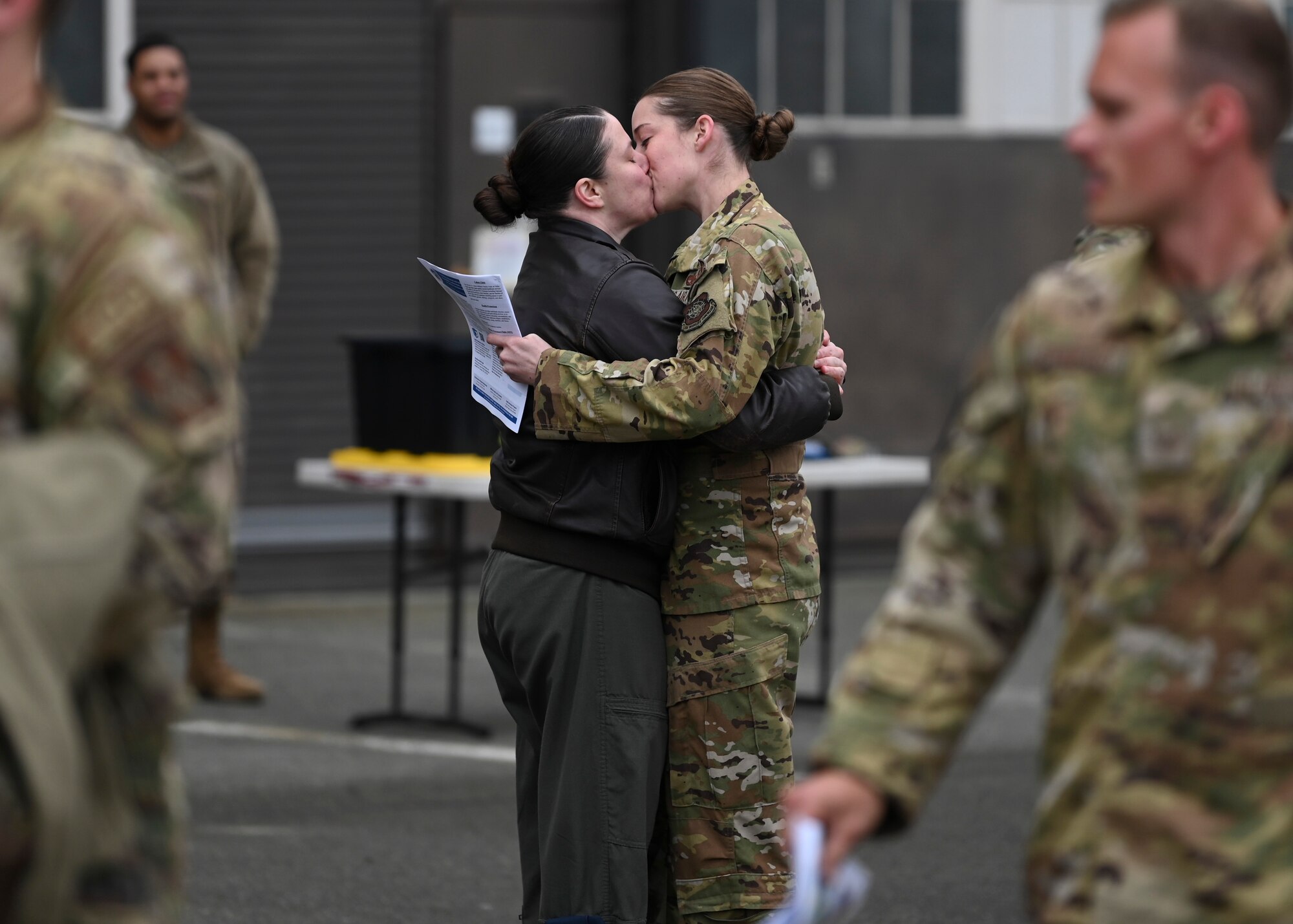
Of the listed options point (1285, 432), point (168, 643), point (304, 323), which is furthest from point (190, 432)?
point (304, 323)

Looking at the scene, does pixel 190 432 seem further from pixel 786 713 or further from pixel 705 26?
pixel 705 26

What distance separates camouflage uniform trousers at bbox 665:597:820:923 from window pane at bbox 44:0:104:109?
282 inches

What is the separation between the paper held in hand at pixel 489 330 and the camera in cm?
430

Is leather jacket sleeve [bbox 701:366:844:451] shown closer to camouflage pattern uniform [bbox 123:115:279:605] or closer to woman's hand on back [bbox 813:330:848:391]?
woman's hand on back [bbox 813:330:848:391]

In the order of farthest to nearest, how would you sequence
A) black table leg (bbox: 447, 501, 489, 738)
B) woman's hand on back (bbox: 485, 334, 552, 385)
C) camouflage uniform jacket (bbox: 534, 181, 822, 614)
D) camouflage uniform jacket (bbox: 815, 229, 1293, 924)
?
black table leg (bbox: 447, 501, 489, 738)
woman's hand on back (bbox: 485, 334, 552, 385)
camouflage uniform jacket (bbox: 534, 181, 822, 614)
camouflage uniform jacket (bbox: 815, 229, 1293, 924)

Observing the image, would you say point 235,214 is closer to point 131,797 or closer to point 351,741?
point 351,741

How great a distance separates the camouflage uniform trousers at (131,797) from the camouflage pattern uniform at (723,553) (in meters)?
2.04

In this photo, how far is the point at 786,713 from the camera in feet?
14.4

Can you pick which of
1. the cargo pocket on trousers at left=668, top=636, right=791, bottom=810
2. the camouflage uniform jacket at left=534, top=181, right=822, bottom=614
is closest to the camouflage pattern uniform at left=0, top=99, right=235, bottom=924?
the camouflage uniform jacket at left=534, top=181, right=822, bottom=614

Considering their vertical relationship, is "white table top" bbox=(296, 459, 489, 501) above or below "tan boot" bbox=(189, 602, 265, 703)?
above

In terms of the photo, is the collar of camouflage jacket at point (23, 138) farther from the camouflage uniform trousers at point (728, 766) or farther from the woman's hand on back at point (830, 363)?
the woman's hand on back at point (830, 363)

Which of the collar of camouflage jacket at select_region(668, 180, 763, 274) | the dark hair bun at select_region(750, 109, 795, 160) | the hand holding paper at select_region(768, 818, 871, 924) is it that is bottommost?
the hand holding paper at select_region(768, 818, 871, 924)

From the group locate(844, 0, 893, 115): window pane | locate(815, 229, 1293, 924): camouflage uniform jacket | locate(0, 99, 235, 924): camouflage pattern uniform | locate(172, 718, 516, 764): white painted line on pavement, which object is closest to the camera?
locate(0, 99, 235, 924): camouflage pattern uniform

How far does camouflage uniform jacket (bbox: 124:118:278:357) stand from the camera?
8242 millimetres
